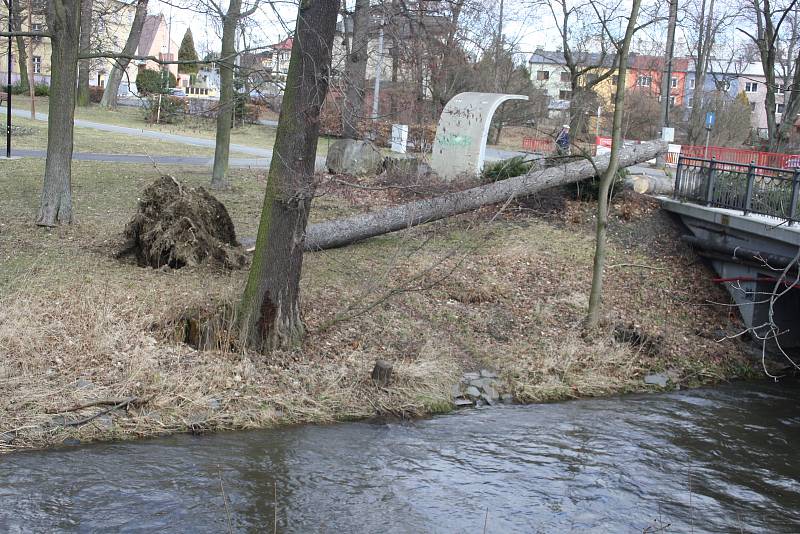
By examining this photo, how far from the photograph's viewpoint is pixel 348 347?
11.5 metres

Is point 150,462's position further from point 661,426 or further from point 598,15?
point 598,15

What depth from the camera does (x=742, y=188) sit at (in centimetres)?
1541

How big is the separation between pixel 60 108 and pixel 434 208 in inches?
259

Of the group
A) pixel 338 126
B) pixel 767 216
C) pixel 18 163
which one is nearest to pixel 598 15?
pixel 338 126

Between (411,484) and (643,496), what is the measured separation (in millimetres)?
2261

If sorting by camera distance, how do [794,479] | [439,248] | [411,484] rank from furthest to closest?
1. [439,248]
2. [794,479]
3. [411,484]

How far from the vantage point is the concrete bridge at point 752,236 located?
44.8 ft

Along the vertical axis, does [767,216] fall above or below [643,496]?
above

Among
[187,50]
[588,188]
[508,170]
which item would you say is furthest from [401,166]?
[187,50]

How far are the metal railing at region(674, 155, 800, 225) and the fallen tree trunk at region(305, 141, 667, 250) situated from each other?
5.74 feet

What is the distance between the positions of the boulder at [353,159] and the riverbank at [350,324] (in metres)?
3.68

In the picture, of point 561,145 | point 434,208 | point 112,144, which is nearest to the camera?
point 561,145

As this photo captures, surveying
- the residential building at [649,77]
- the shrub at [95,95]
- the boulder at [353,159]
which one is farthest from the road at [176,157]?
the residential building at [649,77]

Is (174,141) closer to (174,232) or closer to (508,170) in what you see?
(508,170)
